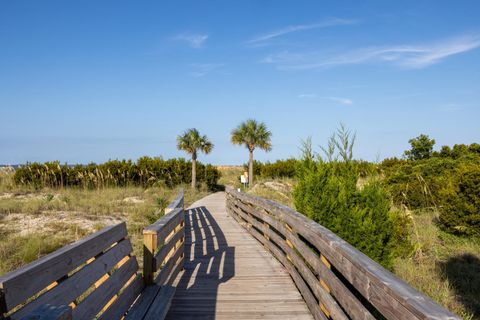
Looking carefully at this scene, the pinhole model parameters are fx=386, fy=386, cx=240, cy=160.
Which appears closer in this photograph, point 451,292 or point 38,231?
point 451,292

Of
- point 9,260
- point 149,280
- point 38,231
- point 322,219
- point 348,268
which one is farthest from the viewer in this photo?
point 38,231

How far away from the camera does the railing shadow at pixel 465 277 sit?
6.14 metres

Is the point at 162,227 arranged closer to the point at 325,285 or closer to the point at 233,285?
the point at 233,285

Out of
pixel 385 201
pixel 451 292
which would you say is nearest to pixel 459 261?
pixel 451 292

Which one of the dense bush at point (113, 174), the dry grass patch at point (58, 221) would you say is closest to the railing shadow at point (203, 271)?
the dry grass patch at point (58, 221)

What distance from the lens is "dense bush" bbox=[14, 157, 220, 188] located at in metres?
23.4

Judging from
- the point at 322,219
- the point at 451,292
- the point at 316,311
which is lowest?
the point at 451,292

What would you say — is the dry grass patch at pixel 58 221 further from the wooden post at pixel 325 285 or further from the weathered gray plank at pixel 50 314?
the weathered gray plank at pixel 50 314

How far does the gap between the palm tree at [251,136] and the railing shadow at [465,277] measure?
24153mm

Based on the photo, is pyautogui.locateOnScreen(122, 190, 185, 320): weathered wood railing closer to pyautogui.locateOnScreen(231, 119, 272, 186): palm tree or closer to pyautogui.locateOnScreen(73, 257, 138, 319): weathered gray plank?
pyautogui.locateOnScreen(73, 257, 138, 319): weathered gray plank

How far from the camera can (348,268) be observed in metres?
3.04

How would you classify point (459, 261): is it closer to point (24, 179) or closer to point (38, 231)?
Result: point (38, 231)

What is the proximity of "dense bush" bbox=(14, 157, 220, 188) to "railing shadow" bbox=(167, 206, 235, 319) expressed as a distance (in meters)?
13.9

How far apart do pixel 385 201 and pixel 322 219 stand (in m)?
1.11
